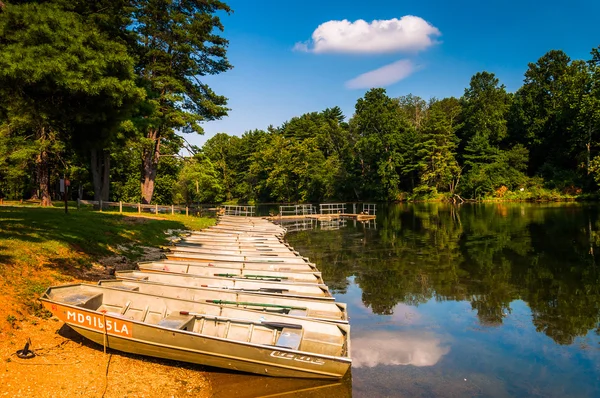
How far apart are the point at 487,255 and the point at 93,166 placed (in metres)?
30.6

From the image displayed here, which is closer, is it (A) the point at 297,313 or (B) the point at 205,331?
(B) the point at 205,331

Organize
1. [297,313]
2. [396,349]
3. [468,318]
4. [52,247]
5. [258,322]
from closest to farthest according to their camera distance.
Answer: [258,322], [297,313], [396,349], [468,318], [52,247]

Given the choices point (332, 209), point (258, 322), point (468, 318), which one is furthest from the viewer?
point (332, 209)

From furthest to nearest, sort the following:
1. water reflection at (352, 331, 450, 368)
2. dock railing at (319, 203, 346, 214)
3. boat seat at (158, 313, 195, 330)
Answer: dock railing at (319, 203, 346, 214) → water reflection at (352, 331, 450, 368) → boat seat at (158, 313, 195, 330)

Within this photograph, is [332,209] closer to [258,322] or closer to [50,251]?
[50,251]

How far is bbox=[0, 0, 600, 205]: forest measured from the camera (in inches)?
438

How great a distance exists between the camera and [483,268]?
18797mm

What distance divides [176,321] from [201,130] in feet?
85.6

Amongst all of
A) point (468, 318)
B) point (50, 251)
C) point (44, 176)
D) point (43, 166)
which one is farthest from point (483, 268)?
point (44, 176)

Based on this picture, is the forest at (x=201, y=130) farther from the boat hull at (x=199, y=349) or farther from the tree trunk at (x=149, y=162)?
the boat hull at (x=199, y=349)

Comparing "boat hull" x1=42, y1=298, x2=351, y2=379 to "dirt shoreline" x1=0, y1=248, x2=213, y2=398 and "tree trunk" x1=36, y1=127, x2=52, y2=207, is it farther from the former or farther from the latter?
"tree trunk" x1=36, y1=127, x2=52, y2=207

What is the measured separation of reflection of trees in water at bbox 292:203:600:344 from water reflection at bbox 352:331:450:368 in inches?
88.2

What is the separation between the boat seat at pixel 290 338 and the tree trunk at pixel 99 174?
28.5 m

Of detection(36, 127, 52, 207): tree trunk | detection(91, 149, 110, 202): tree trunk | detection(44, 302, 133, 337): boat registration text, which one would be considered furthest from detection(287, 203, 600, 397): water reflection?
detection(36, 127, 52, 207): tree trunk
